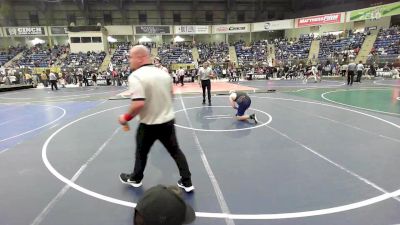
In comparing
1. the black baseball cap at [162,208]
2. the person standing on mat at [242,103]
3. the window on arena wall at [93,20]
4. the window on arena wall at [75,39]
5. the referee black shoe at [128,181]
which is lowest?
the referee black shoe at [128,181]

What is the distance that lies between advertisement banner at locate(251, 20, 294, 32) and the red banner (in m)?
1.23

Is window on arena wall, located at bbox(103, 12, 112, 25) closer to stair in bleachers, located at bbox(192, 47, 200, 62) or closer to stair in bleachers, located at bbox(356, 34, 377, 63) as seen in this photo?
stair in bleachers, located at bbox(192, 47, 200, 62)

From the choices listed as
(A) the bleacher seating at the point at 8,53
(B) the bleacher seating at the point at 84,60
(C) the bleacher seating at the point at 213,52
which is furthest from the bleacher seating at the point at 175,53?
(A) the bleacher seating at the point at 8,53

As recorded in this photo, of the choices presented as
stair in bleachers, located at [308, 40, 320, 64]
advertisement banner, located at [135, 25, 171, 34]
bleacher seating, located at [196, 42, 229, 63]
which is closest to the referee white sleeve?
stair in bleachers, located at [308, 40, 320, 64]

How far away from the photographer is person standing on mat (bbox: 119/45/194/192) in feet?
10.6

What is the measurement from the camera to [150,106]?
11.1ft

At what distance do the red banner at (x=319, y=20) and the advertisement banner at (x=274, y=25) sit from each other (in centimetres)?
123

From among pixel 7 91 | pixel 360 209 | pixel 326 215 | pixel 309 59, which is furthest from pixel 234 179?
pixel 309 59

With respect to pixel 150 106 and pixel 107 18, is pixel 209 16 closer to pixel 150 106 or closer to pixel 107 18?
pixel 107 18

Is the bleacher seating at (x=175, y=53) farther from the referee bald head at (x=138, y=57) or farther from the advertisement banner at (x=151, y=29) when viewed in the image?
the referee bald head at (x=138, y=57)

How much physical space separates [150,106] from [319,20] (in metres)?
38.7

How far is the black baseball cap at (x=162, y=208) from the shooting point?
1.18 meters

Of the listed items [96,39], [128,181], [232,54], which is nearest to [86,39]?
[96,39]

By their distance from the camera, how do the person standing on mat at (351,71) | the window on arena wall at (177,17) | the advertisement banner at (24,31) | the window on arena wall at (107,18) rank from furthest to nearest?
the window on arena wall at (177,17), the window on arena wall at (107,18), the advertisement banner at (24,31), the person standing on mat at (351,71)
